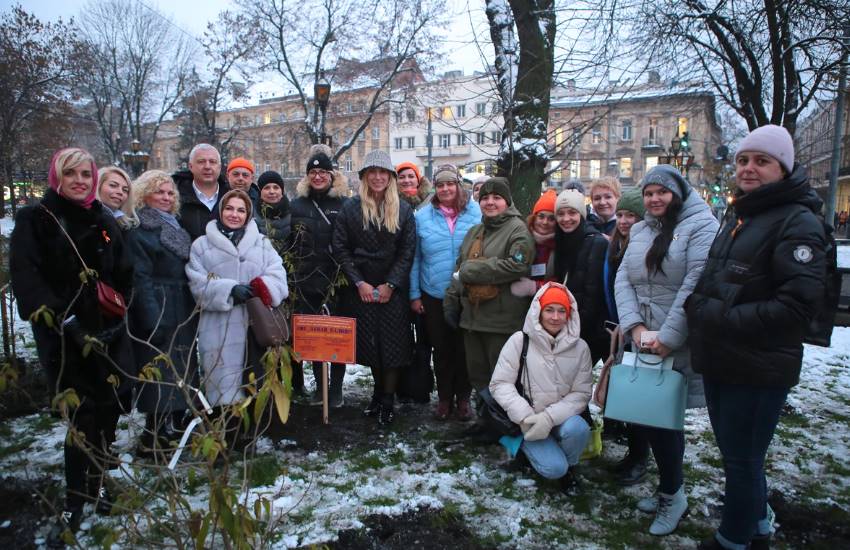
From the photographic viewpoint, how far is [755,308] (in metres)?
2.23

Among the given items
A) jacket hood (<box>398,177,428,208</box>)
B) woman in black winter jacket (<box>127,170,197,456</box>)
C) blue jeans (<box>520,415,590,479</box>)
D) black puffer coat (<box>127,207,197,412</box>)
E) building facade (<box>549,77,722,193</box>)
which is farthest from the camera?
jacket hood (<box>398,177,428,208</box>)

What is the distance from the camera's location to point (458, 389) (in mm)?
4512

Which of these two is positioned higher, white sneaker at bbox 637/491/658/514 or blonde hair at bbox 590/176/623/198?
blonde hair at bbox 590/176/623/198

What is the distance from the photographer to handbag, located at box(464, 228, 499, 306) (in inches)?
154

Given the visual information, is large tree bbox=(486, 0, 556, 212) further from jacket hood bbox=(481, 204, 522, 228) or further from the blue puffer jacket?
jacket hood bbox=(481, 204, 522, 228)

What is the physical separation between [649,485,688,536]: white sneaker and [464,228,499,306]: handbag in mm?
1680

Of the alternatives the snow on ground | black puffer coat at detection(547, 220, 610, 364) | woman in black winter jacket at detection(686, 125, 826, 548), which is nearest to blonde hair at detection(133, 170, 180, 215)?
the snow on ground

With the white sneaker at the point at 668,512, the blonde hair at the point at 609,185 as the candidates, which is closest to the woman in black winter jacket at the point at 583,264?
the blonde hair at the point at 609,185

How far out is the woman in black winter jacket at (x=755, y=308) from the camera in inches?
85.7

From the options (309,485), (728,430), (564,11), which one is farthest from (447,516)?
(564,11)

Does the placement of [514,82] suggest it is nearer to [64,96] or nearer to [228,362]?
[228,362]

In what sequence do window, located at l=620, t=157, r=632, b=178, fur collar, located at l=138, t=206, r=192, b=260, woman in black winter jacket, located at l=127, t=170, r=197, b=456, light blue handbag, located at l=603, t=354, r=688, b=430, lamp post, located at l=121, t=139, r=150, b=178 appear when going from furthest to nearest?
window, located at l=620, t=157, r=632, b=178
lamp post, located at l=121, t=139, r=150, b=178
fur collar, located at l=138, t=206, r=192, b=260
woman in black winter jacket, located at l=127, t=170, r=197, b=456
light blue handbag, located at l=603, t=354, r=688, b=430

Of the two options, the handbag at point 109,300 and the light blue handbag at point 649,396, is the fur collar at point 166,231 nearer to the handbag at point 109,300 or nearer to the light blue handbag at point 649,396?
the handbag at point 109,300

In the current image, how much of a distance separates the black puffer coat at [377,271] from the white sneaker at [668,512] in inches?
85.5
